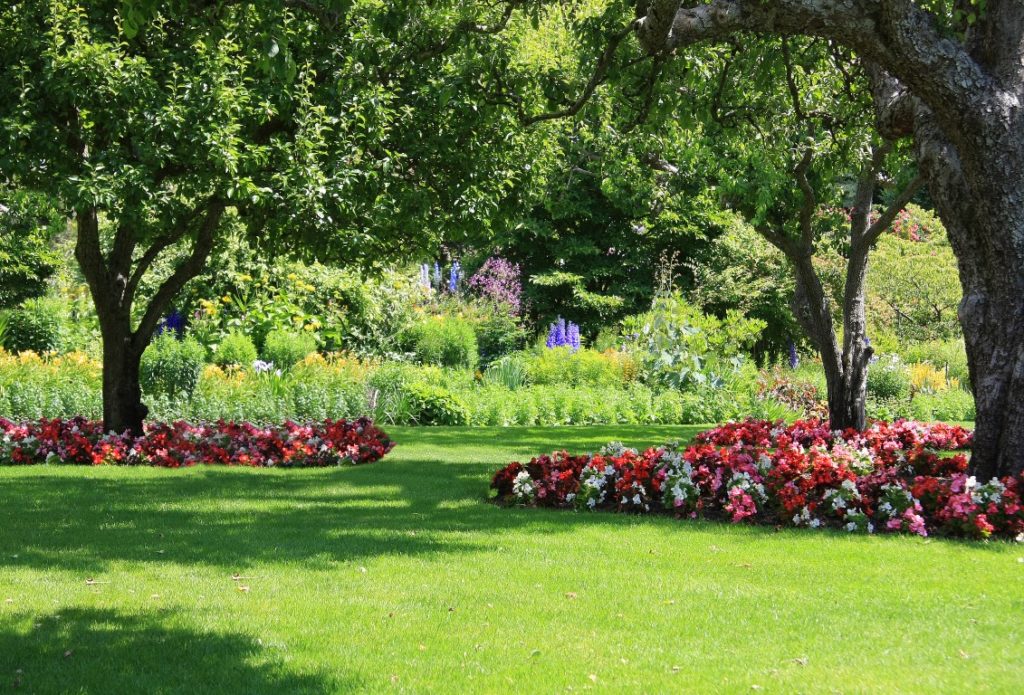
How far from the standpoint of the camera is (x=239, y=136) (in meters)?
8.80

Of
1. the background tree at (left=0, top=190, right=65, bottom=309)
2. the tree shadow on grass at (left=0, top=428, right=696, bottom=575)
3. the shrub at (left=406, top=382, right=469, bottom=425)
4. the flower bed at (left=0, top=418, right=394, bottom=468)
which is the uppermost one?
the background tree at (left=0, top=190, right=65, bottom=309)

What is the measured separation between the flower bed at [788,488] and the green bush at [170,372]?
6.41 metres

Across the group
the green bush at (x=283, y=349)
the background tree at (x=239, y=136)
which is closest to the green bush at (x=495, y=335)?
the green bush at (x=283, y=349)

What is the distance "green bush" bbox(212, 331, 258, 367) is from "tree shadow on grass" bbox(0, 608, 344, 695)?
10.9 metres

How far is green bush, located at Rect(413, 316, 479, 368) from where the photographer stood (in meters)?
18.1

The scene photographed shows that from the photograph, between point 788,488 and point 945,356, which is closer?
point 788,488

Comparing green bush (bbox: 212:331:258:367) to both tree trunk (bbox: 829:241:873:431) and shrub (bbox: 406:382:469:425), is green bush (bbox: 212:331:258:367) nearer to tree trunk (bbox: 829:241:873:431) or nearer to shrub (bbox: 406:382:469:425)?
shrub (bbox: 406:382:469:425)

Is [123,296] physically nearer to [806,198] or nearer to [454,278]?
[806,198]

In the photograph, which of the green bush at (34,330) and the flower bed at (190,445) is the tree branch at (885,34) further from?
the green bush at (34,330)

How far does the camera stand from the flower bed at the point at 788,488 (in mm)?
6727

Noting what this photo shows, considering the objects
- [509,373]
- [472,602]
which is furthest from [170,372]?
[472,602]

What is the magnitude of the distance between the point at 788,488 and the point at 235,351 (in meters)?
10.0

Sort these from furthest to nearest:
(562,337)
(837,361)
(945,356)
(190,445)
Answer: (945,356) < (562,337) < (837,361) < (190,445)

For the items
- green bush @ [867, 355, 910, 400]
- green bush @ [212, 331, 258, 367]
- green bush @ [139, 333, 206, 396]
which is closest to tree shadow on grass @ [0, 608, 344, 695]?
green bush @ [139, 333, 206, 396]
